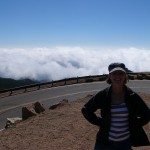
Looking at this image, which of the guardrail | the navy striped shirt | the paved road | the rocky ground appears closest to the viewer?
the navy striped shirt

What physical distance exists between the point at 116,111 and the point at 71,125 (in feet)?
23.4

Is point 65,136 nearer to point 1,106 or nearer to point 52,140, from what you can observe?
point 52,140

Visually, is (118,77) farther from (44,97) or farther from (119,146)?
(44,97)

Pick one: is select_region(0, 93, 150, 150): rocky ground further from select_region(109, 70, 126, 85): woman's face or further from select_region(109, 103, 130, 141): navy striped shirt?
select_region(109, 70, 126, 85): woman's face

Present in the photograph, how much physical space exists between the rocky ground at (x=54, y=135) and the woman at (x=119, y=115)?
3.75 meters

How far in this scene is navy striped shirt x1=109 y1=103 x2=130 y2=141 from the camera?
438 cm

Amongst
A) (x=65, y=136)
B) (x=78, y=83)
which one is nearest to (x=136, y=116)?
(x=65, y=136)

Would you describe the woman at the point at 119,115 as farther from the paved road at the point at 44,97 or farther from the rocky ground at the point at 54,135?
the paved road at the point at 44,97

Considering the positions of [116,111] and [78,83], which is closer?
[116,111]

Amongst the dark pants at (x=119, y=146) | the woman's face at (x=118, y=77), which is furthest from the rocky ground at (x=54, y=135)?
the woman's face at (x=118, y=77)

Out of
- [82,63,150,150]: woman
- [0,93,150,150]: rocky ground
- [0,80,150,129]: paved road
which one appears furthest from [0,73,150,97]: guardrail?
[82,63,150,150]: woman

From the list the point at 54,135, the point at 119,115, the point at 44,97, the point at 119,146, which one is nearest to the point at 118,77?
the point at 119,115

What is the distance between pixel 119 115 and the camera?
173 inches

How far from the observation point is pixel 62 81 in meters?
37.3
